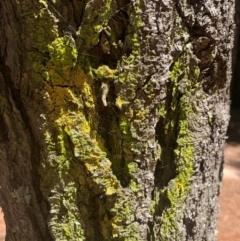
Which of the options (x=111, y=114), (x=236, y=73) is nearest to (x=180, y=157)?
(x=111, y=114)

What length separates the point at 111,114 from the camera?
1029 mm

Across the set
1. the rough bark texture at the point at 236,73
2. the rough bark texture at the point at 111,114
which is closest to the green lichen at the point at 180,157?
the rough bark texture at the point at 111,114

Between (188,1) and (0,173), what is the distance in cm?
58

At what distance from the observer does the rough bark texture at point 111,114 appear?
96cm

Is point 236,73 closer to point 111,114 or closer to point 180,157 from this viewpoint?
point 180,157

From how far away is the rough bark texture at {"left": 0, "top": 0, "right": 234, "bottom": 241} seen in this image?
96 cm

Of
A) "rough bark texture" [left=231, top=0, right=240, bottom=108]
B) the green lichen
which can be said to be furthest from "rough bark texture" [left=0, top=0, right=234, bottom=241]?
"rough bark texture" [left=231, top=0, right=240, bottom=108]

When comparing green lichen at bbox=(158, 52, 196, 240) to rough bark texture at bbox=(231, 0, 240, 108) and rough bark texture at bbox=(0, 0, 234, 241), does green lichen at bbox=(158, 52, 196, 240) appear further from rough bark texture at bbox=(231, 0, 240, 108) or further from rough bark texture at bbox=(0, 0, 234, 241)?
rough bark texture at bbox=(231, 0, 240, 108)

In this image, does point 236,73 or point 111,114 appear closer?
point 111,114

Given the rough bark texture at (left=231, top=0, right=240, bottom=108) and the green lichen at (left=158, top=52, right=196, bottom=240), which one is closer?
the green lichen at (left=158, top=52, right=196, bottom=240)

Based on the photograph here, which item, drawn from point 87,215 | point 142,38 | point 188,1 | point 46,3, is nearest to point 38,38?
point 46,3

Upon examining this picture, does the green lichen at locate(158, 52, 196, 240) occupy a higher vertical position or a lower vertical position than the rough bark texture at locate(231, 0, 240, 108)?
lower

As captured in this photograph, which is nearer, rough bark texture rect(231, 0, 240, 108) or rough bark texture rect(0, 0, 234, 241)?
rough bark texture rect(0, 0, 234, 241)

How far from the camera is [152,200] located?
1.13m
